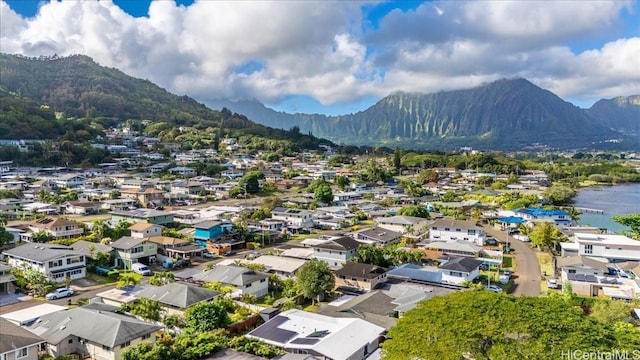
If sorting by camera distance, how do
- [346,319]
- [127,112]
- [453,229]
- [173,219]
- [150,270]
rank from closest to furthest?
[346,319] → [150,270] → [453,229] → [173,219] → [127,112]

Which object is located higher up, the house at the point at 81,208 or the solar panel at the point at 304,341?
the house at the point at 81,208

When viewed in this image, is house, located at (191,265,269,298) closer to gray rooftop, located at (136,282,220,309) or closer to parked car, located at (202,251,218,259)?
gray rooftop, located at (136,282,220,309)

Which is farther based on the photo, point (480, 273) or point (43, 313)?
point (480, 273)

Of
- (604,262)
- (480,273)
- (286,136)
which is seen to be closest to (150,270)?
(480,273)

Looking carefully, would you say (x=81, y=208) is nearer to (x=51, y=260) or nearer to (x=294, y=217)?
(x=294, y=217)

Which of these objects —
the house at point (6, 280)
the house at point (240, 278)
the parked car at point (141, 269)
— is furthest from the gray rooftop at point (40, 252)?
the house at point (240, 278)

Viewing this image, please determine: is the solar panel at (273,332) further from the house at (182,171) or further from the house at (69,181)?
the house at (182,171)

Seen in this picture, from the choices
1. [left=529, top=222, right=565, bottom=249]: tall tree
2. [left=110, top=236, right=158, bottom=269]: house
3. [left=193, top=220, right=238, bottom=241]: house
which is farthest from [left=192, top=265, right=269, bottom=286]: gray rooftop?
[left=529, top=222, right=565, bottom=249]: tall tree

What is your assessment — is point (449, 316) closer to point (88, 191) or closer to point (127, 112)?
point (88, 191)
